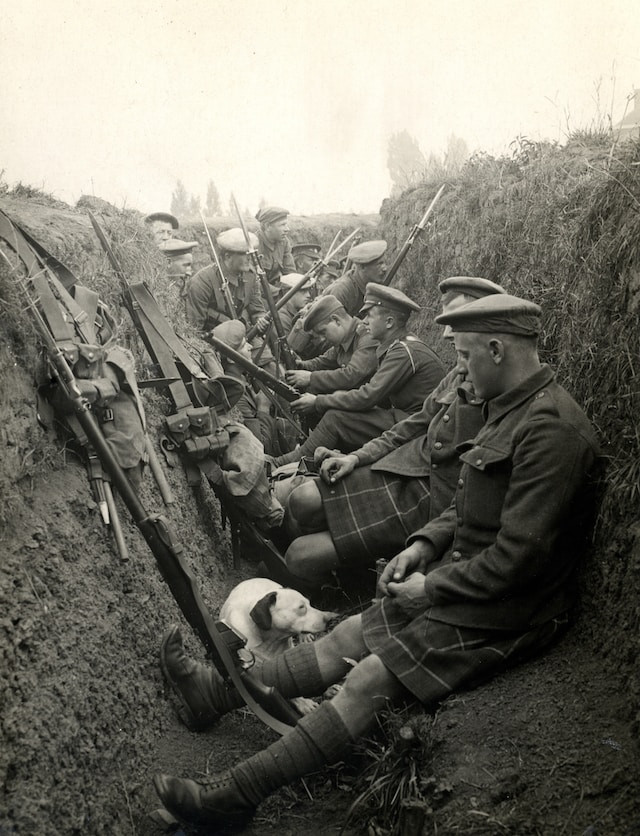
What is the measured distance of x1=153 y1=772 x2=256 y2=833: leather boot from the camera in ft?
8.30

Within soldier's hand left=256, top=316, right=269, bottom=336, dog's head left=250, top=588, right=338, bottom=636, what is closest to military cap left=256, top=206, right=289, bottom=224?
soldier's hand left=256, top=316, right=269, bottom=336

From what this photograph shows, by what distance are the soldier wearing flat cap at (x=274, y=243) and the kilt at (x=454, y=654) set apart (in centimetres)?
805

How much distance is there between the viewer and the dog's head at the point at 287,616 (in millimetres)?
3574

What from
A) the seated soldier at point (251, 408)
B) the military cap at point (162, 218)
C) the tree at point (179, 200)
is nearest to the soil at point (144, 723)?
the seated soldier at point (251, 408)

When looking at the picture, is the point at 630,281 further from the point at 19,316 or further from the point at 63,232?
the point at 63,232

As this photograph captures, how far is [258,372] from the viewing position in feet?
19.9

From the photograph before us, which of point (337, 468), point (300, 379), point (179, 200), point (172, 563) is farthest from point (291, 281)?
point (179, 200)

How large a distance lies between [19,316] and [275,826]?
2410mm

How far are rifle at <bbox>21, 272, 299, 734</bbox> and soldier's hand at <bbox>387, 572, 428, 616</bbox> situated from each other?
0.75 meters

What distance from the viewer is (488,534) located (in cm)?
283

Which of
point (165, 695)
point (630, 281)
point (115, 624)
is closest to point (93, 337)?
point (115, 624)

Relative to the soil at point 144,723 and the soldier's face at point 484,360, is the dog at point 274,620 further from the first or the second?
the soldier's face at point 484,360

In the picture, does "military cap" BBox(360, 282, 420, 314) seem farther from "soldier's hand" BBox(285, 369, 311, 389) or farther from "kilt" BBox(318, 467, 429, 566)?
"kilt" BBox(318, 467, 429, 566)

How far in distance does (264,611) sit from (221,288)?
18.2ft
